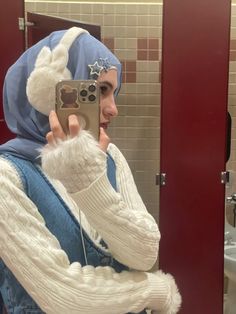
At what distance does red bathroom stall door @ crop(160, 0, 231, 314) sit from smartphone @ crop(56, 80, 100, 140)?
3.66 ft

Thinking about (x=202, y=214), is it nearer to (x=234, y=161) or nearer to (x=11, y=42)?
(x=234, y=161)

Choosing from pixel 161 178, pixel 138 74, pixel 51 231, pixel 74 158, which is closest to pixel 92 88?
pixel 74 158

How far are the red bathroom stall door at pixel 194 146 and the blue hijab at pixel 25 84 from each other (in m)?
1.01

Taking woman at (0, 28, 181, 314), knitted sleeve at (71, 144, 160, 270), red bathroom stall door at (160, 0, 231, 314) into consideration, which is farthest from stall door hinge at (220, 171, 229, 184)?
knitted sleeve at (71, 144, 160, 270)

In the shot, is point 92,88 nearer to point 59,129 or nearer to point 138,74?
point 59,129

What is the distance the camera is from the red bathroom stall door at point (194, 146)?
1.83 meters

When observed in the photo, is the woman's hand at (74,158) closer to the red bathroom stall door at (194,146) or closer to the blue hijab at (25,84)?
the blue hijab at (25,84)

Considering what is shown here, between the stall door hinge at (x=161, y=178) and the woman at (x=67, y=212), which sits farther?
the stall door hinge at (x=161, y=178)

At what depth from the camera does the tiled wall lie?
237cm

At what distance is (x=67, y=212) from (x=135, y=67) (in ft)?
5.61

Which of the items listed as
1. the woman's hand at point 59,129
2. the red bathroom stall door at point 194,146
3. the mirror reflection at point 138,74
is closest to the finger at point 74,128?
the woman's hand at point 59,129

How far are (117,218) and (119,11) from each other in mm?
1870

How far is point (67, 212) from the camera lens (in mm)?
805

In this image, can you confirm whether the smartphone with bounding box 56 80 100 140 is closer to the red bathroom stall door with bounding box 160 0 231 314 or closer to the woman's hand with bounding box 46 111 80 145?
the woman's hand with bounding box 46 111 80 145
